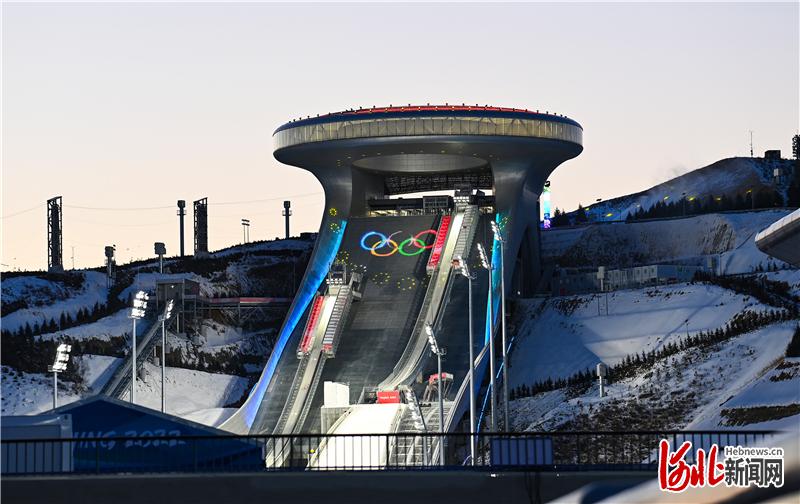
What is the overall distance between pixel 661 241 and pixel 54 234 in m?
43.6

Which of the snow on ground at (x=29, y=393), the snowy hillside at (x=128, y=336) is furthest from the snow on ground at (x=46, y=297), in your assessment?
the snow on ground at (x=29, y=393)

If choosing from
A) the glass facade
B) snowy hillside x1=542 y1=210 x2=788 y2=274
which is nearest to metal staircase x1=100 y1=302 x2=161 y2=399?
the glass facade

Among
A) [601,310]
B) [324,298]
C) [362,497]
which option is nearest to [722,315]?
[601,310]

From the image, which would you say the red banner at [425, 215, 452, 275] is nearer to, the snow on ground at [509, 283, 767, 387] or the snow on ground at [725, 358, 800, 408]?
the snow on ground at [509, 283, 767, 387]

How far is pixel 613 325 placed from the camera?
276 feet

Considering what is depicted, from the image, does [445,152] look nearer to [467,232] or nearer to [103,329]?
[467,232]

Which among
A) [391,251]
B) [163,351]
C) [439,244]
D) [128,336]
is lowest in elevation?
[163,351]

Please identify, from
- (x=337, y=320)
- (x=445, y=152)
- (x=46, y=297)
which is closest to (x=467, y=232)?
(x=445, y=152)

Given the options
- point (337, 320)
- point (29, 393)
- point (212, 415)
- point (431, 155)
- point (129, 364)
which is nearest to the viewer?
point (212, 415)

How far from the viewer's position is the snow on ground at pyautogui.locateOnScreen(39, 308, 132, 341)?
9138cm

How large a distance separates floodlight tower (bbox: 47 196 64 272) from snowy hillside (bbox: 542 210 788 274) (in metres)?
34.9

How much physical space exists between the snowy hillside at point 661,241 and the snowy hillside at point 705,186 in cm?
3530

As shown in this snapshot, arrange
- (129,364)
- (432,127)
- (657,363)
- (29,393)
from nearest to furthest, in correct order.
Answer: (657,363) → (29,393) → (129,364) → (432,127)

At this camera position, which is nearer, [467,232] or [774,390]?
[774,390]
